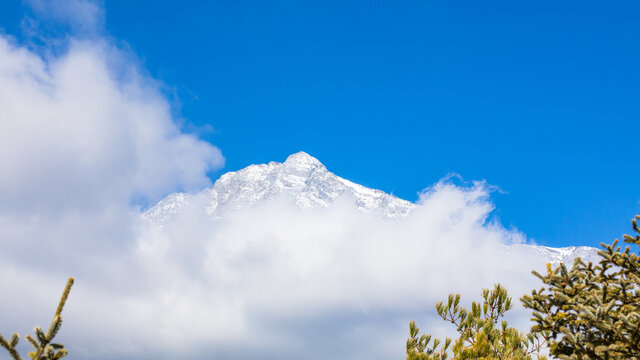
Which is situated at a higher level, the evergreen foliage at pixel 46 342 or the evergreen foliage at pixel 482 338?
the evergreen foliage at pixel 482 338

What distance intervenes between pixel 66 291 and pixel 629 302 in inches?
410

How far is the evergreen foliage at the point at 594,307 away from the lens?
340 inches

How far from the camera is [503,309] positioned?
631 inches

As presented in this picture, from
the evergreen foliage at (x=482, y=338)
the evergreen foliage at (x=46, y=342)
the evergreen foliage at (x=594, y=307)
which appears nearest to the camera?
the evergreen foliage at (x=46, y=342)

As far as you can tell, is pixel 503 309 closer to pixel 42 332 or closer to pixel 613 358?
pixel 613 358

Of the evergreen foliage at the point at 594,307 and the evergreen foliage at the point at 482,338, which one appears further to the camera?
the evergreen foliage at the point at 482,338

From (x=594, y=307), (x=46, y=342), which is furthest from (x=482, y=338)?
(x=46, y=342)

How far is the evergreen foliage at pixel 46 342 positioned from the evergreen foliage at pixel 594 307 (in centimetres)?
826

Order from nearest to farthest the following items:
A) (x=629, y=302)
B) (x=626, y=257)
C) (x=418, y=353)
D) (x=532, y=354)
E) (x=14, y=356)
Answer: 1. (x=14, y=356)
2. (x=629, y=302)
3. (x=626, y=257)
4. (x=532, y=354)
5. (x=418, y=353)

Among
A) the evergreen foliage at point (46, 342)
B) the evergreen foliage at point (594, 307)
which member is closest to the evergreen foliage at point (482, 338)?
the evergreen foliage at point (594, 307)

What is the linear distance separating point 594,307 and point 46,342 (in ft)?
29.8

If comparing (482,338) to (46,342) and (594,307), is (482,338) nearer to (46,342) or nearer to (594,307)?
(594,307)

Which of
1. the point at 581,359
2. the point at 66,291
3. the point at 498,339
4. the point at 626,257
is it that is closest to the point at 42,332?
the point at 66,291

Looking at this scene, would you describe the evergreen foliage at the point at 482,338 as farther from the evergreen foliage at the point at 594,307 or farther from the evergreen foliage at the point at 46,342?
the evergreen foliage at the point at 46,342
